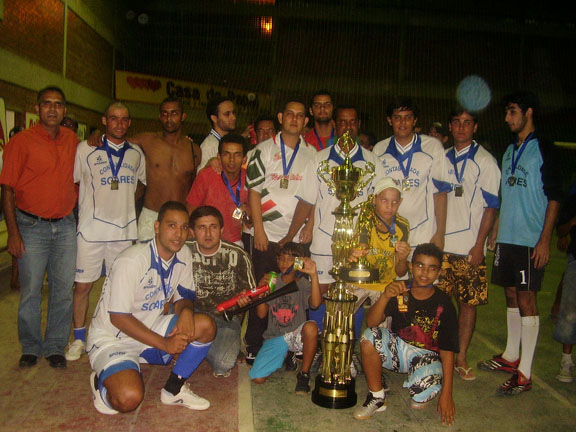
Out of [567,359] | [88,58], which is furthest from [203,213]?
[88,58]

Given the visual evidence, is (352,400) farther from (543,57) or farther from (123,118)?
(543,57)

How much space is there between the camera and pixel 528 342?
453cm

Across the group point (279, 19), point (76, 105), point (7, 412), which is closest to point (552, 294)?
point (7, 412)

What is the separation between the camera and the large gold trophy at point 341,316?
4043 mm

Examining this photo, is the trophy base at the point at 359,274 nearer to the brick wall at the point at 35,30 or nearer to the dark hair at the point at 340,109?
the dark hair at the point at 340,109

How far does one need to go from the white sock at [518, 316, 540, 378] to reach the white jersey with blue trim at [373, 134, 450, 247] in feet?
3.56

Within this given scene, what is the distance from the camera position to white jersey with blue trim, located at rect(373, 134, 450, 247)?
190 inches

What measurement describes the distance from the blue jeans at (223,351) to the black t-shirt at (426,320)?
132cm

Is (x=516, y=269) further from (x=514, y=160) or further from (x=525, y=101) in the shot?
(x=525, y=101)

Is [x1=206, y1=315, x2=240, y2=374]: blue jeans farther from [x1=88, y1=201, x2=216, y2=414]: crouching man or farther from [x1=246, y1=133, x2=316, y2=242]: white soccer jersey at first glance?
[x1=246, y1=133, x2=316, y2=242]: white soccer jersey

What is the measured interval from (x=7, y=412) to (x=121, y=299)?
3.52ft

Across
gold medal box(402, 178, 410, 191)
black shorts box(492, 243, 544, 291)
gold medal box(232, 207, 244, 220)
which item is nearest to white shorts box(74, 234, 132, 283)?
gold medal box(232, 207, 244, 220)

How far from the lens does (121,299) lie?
3.81m

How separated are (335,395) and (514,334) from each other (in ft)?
6.51
